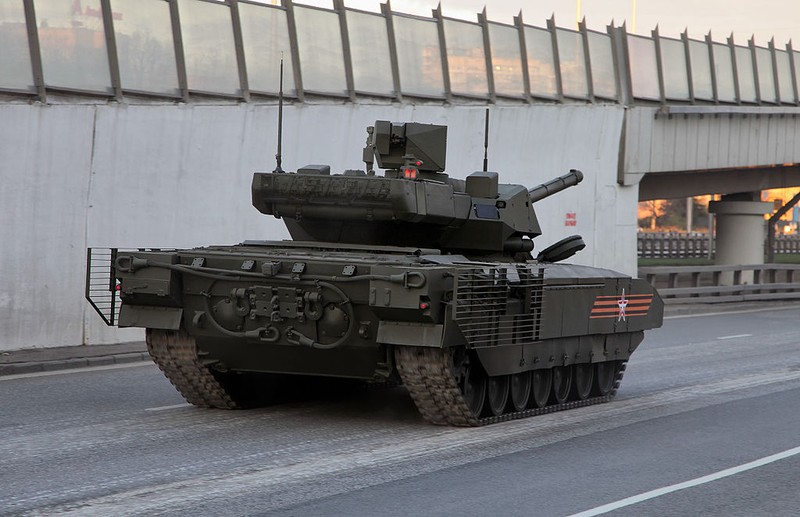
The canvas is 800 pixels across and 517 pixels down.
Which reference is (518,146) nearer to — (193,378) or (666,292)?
(666,292)

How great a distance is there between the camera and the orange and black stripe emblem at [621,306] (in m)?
13.9

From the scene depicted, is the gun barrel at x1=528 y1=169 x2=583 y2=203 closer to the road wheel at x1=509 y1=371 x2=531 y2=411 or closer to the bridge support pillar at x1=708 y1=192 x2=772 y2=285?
the road wheel at x1=509 y1=371 x2=531 y2=411

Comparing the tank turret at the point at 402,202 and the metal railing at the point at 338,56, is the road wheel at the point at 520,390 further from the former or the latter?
the metal railing at the point at 338,56

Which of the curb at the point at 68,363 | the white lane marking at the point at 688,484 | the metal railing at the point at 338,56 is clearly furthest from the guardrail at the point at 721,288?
the white lane marking at the point at 688,484

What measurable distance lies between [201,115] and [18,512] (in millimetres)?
12378

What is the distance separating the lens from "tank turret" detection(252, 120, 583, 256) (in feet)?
41.8

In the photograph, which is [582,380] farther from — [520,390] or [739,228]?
[739,228]

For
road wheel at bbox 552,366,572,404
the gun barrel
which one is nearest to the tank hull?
road wheel at bbox 552,366,572,404

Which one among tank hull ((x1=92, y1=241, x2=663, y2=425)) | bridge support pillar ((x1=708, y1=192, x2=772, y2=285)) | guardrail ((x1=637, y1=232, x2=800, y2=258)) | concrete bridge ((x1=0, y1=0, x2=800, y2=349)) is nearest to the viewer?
tank hull ((x1=92, y1=241, x2=663, y2=425))

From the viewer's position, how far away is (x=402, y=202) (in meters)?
12.6

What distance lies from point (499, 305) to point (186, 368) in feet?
10.1

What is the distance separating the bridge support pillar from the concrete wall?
56.0 ft

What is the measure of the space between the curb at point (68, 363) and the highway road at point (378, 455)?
41 cm

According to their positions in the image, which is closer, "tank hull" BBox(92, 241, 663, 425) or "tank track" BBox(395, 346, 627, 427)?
"tank hull" BBox(92, 241, 663, 425)
